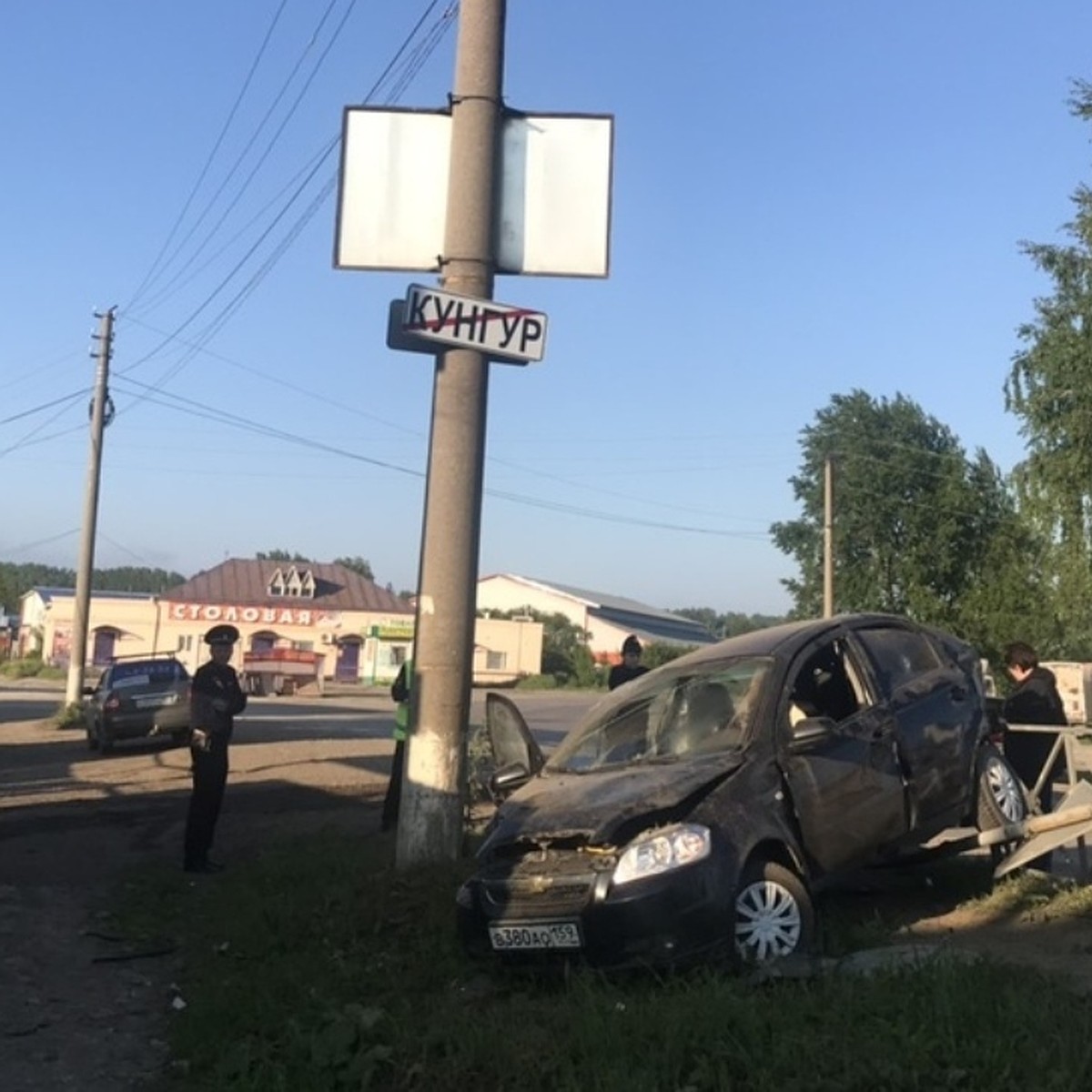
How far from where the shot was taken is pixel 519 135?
9.27 m

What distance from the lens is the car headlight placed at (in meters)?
5.93

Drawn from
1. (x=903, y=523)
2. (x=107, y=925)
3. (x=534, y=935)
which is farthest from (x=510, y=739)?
(x=903, y=523)

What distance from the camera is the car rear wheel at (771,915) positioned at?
601 centimetres

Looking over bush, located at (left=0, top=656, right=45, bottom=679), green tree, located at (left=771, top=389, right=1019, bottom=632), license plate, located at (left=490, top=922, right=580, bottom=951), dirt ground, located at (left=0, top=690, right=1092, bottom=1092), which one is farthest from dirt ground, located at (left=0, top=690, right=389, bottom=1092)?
bush, located at (left=0, top=656, right=45, bottom=679)

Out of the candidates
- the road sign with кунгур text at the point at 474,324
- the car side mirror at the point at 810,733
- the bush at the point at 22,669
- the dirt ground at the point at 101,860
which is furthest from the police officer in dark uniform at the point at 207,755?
the bush at the point at 22,669

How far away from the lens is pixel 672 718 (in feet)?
24.4

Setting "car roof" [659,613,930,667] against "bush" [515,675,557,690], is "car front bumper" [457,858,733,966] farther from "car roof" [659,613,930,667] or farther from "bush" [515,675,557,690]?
"bush" [515,675,557,690]

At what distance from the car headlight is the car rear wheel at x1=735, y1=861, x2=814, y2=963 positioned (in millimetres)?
272

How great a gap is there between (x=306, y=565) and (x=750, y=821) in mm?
76885

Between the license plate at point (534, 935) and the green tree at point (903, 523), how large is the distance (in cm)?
4818

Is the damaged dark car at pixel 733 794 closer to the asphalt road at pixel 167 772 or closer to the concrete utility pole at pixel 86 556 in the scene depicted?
the asphalt road at pixel 167 772

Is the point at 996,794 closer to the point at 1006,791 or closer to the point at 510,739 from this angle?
the point at 1006,791

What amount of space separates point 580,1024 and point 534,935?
3.16ft

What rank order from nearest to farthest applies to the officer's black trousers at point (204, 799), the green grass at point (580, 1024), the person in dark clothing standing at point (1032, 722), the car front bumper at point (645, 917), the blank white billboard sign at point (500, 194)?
the green grass at point (580, 1024)
the car front bumper at point (645, 917)
the blank white billboard sign at point (500, 194)
the person in dark clothing standing at point (1032, 722)
the officer's black trousers at point (204, 799)
